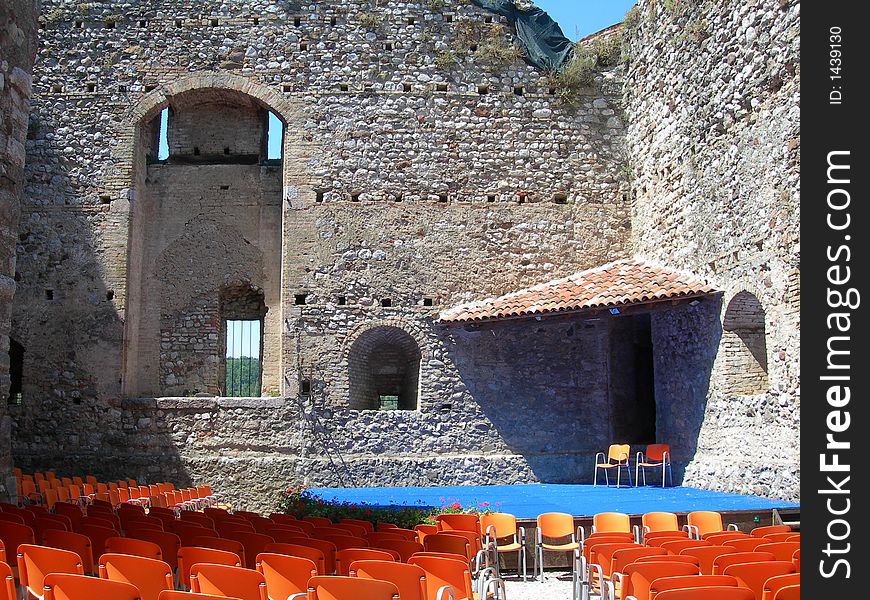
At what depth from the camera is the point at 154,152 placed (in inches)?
606

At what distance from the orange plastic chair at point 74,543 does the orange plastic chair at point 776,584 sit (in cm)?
402

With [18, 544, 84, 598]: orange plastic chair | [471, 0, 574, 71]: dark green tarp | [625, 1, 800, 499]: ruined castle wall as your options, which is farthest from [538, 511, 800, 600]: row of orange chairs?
[471, 0, 574, 71]: dark green tarp

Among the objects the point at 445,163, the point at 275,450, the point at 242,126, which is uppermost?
the point at 242,126

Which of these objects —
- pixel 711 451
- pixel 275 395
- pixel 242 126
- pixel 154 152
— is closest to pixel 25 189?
pixel 154 152

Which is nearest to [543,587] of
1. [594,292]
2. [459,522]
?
[459,522]

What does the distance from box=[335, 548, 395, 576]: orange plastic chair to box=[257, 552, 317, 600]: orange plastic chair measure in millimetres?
406

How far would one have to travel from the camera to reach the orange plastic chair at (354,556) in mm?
4863

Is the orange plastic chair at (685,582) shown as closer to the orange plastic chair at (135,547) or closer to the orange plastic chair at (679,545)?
the orange plastic chair at (679,545)

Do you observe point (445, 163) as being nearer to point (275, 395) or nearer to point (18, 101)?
point (275, 395)

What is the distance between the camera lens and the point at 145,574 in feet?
13.4

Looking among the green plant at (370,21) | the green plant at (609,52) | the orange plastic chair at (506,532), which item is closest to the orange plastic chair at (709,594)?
the orange plastic chair at (506,532)

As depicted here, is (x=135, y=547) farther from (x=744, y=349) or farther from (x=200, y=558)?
(x=744, y=349)
